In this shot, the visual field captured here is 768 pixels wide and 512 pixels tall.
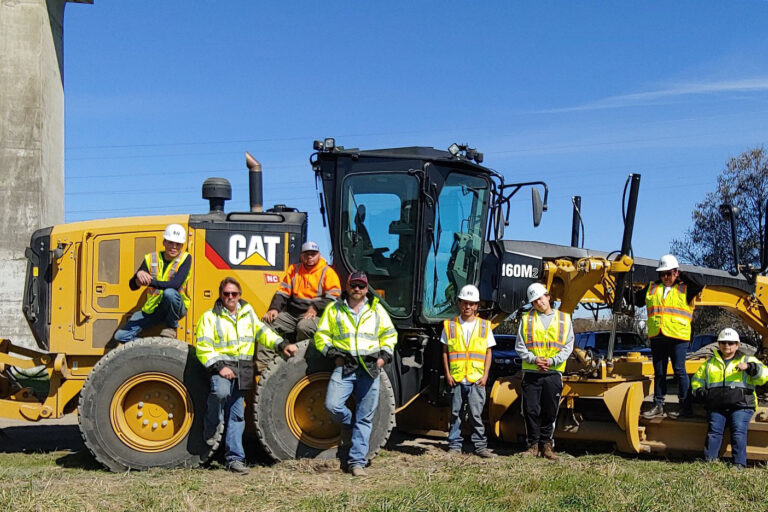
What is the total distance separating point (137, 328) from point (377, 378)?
2.39 m

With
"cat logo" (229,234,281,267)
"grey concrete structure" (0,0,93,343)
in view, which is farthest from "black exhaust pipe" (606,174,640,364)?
"grey concrete structure" (0,0,93,343)

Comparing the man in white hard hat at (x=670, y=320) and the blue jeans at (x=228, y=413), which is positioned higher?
the man in white hard hat at (x=670, y=320)

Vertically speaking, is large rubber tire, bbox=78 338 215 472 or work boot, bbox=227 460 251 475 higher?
large rubber tire, bbox=78 338 215 472

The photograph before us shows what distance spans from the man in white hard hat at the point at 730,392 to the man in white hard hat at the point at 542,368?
1.34 m

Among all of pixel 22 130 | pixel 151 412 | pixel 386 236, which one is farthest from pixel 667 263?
pixel 22 130

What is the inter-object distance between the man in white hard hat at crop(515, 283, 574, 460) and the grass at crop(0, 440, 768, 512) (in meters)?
0.36

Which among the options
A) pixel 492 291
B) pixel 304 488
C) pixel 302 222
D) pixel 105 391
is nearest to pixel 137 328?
pixel 105 391

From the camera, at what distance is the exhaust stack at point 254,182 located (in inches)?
337

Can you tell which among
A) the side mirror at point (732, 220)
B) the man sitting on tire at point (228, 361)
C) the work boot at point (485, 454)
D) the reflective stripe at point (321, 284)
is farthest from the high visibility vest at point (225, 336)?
the side mirror at point (732, 220)

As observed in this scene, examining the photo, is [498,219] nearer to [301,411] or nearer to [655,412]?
[655,412]

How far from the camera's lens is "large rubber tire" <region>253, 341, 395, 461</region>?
746 centimetres

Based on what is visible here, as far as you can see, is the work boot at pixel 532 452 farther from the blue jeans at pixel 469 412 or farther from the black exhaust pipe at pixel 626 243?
the black exhaust pipe at pixel 626 243

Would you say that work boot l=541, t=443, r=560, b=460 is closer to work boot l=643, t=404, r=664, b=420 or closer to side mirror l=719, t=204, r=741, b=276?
work boot l=643, t=404, r=664, b=420

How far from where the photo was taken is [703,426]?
779cm
